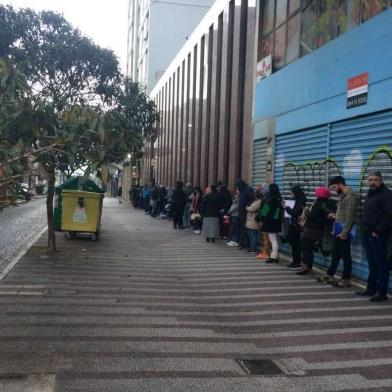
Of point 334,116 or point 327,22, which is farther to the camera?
point 327,22

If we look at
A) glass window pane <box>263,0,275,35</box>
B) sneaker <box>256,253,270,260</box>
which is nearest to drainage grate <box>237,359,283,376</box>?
sneaker <box>256,253,270,260</box>

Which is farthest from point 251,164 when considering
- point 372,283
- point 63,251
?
point 372,283

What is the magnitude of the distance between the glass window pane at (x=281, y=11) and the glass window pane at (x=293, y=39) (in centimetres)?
49

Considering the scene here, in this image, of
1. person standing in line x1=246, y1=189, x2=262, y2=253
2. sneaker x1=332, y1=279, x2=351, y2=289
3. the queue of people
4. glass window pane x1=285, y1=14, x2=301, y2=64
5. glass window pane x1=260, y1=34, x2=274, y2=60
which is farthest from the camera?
glass window pane x1=260, y1=34, x2=274, y2=60

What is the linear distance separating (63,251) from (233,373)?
8.37 m

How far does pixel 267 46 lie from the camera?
15367mm

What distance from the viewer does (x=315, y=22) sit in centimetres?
1220

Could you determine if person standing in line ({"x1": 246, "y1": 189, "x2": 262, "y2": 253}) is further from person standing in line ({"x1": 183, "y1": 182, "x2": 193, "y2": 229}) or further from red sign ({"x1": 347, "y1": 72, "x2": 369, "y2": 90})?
person standing in line ({"x1": 183, "y1": 182, "x2": 193, "y2": 229})

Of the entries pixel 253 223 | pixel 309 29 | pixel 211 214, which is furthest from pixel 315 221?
pixel 211 214

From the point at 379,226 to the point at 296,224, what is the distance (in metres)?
3.17

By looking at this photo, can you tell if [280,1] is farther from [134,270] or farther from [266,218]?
[134,270]

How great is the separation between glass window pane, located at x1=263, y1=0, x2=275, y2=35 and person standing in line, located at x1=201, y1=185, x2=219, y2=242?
15.1 ft

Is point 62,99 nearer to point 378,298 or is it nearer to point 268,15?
point 378,298

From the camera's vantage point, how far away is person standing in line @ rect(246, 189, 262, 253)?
1248cm
